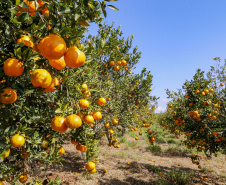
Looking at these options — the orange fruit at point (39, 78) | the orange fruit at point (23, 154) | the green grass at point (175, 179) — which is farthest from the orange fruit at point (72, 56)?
the green grass at point (175, 179)

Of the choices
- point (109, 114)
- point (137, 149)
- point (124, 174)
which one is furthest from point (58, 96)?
point (137, 149)

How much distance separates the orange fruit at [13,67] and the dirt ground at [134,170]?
4.54 m

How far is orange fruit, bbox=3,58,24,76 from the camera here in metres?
1.07

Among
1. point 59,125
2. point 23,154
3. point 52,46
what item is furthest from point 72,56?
point 23,154

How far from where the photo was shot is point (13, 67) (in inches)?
42.6

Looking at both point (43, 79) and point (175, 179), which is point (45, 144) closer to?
point (43, 79)

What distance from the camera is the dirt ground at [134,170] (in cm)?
535

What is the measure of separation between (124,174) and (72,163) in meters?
2.36

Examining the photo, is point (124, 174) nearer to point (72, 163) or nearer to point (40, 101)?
point (72, 163)

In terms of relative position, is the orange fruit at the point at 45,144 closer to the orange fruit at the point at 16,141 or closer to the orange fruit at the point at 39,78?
the orange fruit at the point at 16,141

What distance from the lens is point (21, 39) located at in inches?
46.0

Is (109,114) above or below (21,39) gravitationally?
below

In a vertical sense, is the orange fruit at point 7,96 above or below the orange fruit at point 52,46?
below

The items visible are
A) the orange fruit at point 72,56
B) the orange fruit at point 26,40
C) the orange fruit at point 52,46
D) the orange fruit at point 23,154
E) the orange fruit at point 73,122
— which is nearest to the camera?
the orange fruit at point 52,46
